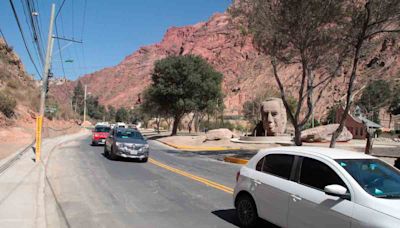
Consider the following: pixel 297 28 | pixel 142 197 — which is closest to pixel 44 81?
pixel 297 28

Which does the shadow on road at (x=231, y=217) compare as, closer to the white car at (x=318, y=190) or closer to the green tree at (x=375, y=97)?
the white car at (x=318, y=190)

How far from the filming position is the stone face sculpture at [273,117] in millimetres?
38562

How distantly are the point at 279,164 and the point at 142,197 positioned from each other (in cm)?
470

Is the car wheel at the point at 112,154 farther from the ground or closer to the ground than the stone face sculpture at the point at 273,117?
closer to the ground

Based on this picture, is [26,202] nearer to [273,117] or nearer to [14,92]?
[273,117]

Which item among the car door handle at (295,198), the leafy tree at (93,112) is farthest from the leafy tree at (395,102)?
the leafy tree at (93,112)

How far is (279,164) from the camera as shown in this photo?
7262mm

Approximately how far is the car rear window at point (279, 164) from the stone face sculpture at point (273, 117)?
103 feet

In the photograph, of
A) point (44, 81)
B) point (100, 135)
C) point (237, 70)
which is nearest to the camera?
point (44, 81)

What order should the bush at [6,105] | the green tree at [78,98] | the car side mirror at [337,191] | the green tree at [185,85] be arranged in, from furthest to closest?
1. the green tree at [78,98]
2. the green tree at [185,85]
3. the bush at [6,105]
4. the car side mirror at [337,191]

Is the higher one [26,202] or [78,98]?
[78,98]

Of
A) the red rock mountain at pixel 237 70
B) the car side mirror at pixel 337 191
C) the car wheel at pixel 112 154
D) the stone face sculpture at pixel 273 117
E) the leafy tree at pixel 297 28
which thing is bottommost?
the car wheel at pixel 112 154

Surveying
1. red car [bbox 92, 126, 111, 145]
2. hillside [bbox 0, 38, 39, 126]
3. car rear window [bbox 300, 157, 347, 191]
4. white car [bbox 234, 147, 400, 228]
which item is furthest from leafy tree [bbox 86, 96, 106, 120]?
car rear window [bbox 300, 157, 347, 191]

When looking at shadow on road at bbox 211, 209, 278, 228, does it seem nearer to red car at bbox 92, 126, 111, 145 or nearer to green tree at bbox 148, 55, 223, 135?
red car at bbox 92, 126, 111, 145
